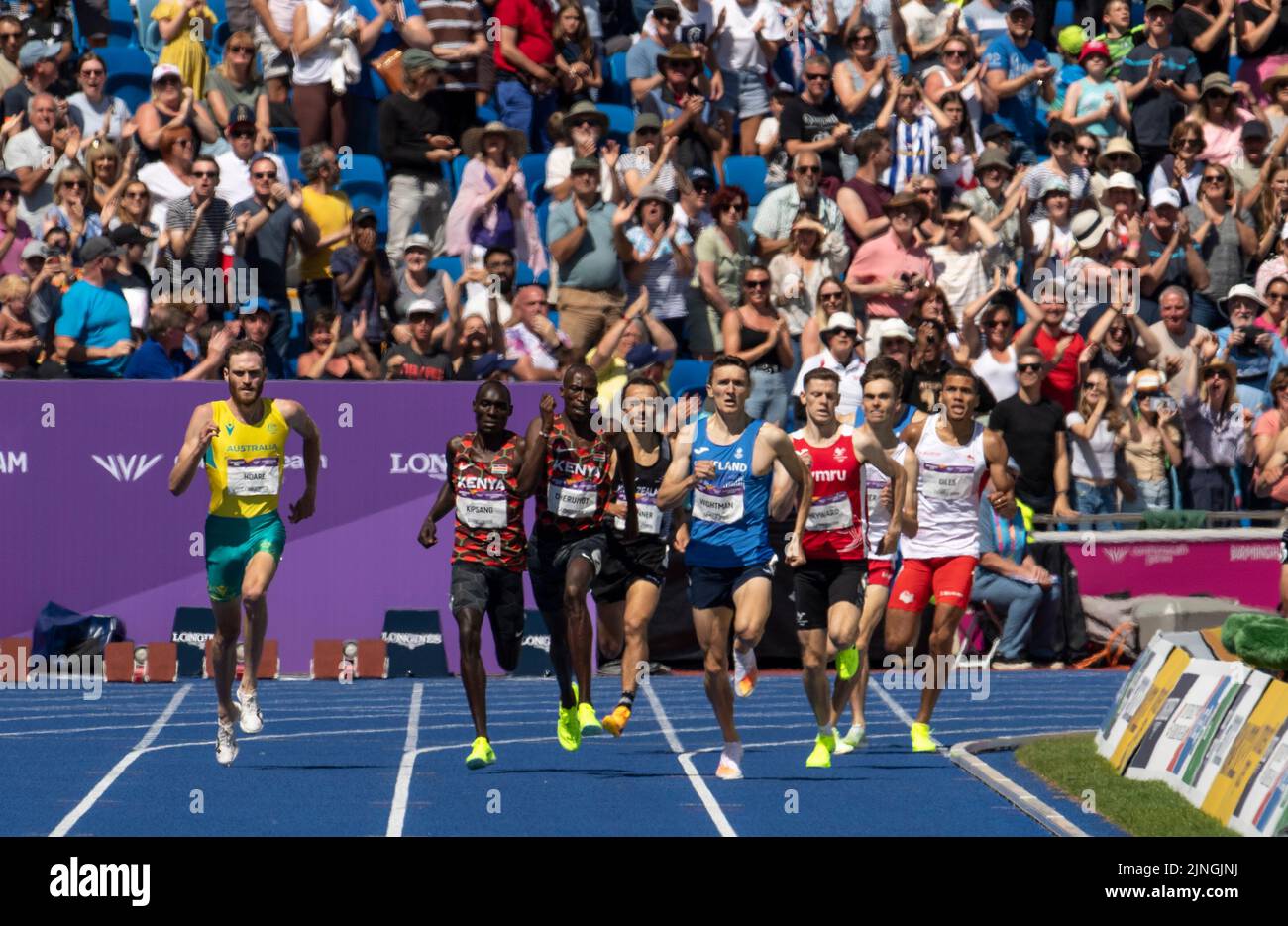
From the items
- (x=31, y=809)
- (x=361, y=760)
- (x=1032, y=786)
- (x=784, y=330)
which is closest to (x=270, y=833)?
(x=31, y=809)

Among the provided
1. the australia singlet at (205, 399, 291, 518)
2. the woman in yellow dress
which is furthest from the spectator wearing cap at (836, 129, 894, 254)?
the australia singlet at (205, 399, 291, 518)

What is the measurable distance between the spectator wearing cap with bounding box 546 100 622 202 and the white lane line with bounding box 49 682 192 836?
212 inches

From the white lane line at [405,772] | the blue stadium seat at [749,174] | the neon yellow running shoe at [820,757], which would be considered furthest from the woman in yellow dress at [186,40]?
the neon yellow running shoe at [820,757]

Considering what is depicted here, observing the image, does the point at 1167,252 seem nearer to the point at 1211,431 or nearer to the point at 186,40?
the point at 1211,431

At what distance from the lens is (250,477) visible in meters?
14.2

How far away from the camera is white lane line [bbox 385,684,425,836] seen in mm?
11961

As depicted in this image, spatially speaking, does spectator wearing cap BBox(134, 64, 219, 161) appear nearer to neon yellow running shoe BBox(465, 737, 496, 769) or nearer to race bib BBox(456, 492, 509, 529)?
race bib BBox(456, 492, 509, 529)

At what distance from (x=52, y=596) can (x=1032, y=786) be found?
9.14 m

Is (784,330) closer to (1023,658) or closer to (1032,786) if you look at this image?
(1023,658)

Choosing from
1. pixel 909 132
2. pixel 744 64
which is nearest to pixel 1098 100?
pixel 909 132

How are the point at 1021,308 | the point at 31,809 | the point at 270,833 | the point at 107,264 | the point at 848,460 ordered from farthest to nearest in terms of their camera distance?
1. the point at 1021,308
2. the point at 107,264
3. the point at 848,460
4. the point at 31,809
5. the point at 270,833

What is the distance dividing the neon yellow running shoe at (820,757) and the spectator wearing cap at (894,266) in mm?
7377

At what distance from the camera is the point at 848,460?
14.4 metres

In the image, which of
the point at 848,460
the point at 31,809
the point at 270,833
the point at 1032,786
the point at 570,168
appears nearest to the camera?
the point at 270,833
